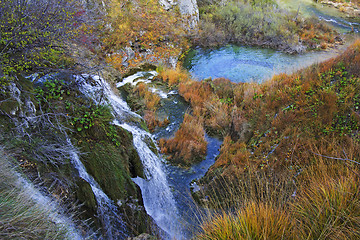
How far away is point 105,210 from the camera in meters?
3.85

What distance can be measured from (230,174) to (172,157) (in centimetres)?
183

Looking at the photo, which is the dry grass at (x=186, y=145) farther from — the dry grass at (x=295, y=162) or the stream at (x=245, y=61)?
the stream at (x=245, y=61)

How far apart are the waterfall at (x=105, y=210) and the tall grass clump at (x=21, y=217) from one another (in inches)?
46.7

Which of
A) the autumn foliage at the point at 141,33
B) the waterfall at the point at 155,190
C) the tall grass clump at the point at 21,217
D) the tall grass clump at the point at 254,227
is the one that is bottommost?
the waterfall at the point at 155,190

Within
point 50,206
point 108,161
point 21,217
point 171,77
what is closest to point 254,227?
point 21,217

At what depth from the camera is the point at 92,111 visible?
4.40 m

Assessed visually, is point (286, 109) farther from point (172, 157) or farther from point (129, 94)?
point (129, 94)

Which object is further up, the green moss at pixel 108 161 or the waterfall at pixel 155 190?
the green moss at pixel 108 161

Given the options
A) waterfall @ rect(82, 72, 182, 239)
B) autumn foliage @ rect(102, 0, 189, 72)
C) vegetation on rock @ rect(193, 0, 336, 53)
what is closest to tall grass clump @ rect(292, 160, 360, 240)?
waterfall @ rect(82, 72, 182, 239)

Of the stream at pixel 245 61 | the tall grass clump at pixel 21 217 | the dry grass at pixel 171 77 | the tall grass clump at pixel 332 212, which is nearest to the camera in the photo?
the tall grass clump at pixel 21 217

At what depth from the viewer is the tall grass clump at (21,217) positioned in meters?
1.93

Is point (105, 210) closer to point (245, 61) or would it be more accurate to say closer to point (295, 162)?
point (295, 162)

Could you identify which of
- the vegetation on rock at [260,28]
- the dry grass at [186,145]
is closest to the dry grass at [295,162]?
the dry grass at [186,145]

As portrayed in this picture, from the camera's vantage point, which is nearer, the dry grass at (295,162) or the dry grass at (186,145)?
the dry grass at (295,162)
